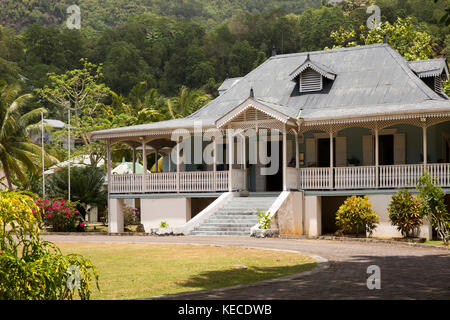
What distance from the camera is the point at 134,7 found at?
416 ft

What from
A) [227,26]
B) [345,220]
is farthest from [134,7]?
[345,220]

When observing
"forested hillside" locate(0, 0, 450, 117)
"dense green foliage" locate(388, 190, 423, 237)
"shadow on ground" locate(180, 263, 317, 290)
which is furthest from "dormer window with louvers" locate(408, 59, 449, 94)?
"forested hillside" locate(0, 0, 450, 117)

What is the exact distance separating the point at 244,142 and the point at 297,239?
6.47 meters

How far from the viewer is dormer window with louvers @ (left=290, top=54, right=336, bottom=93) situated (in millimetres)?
29766

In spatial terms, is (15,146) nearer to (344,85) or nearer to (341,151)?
(344,85)

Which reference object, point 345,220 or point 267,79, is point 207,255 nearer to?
point 345,220

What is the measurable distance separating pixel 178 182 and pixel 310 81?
7.80 meters

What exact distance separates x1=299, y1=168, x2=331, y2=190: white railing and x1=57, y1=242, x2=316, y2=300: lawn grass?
897cm

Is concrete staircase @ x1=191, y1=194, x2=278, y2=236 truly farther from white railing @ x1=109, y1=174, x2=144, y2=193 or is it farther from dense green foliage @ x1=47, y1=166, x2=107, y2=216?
dense green foliage @ x1=47, y1=166, x2=107, y2=216

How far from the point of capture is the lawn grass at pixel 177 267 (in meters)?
11.3

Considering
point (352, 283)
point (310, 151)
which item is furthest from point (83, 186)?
point (352, 283)

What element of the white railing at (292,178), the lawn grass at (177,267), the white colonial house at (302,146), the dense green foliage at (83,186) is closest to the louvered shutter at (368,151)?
the white colonial house at (302,146)

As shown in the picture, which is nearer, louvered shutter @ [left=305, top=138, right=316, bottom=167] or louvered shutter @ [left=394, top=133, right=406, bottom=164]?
louvered shutter @ [left=394, top=133, right=406, bottom=164]

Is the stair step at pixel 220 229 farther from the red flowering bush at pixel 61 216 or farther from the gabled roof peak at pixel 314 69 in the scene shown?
the gabled roof peak at pixel 314 69
